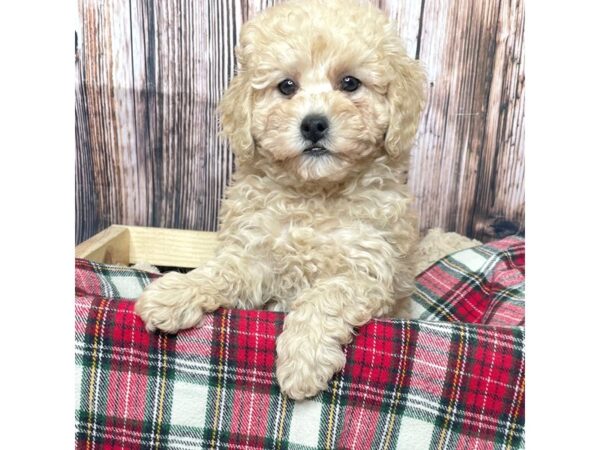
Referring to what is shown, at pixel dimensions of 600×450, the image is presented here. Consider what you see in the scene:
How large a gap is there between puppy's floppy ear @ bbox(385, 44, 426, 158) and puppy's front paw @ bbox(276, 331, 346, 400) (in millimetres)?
722

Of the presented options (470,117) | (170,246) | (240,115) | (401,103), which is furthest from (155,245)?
(470,117)

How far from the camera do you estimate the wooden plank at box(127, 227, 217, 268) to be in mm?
2729

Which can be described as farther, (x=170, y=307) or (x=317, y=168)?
(x=317, y=168)

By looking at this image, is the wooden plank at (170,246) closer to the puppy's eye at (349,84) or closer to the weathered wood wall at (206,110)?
the weathered wood wall at (206,110)

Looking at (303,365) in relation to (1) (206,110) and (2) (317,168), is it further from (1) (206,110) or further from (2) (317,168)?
(1) (206,110)

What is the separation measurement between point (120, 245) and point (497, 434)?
185 cm

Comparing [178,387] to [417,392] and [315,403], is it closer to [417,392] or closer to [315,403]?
[315,403]

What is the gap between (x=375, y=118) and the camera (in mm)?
1867

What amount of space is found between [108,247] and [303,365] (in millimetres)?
1446

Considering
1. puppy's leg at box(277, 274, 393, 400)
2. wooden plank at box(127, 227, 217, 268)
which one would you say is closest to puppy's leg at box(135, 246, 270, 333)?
puppy's leg at box(277, 274, 393, 400)

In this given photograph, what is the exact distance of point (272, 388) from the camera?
158 centimetres

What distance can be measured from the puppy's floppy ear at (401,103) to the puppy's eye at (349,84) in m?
0.11

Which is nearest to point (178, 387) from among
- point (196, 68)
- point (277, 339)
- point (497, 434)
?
point (277, 339)

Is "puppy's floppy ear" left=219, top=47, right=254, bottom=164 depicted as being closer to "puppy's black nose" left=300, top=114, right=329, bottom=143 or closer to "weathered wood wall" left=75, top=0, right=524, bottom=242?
"puppy's black nose" left=300, top=114, right=329, bottom=143
